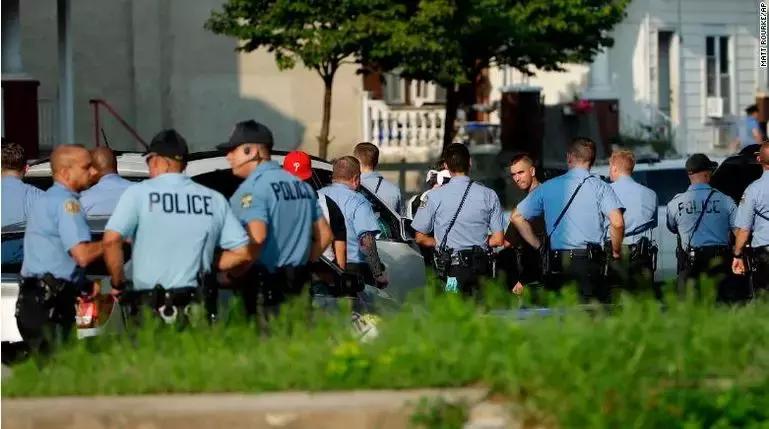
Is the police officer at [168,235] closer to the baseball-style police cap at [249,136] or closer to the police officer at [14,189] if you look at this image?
the baseball-style police cap at [249,136]

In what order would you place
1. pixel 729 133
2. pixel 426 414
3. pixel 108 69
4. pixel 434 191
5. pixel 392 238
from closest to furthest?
pixel 426 414
pixel 434 191
pixel 392 238
pixel 108 69
pixel 729 133

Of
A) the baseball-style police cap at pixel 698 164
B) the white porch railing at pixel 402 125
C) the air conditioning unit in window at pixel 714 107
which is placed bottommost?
the baseball-style police cap at pixel 698 164

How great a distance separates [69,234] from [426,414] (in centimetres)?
262

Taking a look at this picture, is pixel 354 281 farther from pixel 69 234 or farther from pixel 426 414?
pixel 426 414

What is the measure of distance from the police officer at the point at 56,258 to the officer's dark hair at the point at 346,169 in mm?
3292

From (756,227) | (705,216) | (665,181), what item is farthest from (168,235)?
(665,181)

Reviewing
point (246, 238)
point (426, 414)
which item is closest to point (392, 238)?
point (246, 238)

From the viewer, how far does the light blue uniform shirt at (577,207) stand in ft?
39.7

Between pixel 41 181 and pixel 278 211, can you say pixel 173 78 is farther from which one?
pixel 278 211

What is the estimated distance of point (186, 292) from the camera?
875 centimetres

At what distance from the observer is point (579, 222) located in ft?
39.9

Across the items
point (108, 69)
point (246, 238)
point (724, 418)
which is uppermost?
point (108, 69)

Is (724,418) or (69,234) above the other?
(69,234)

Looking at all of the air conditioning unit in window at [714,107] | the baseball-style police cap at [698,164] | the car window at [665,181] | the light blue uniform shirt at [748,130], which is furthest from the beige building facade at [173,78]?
the baseball-style police cap at [698,164]
